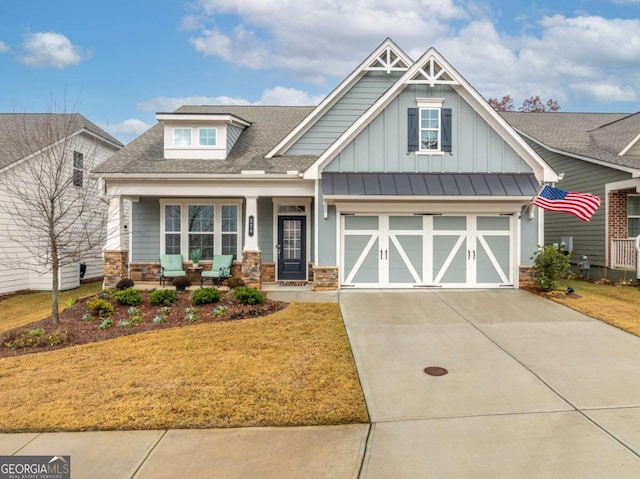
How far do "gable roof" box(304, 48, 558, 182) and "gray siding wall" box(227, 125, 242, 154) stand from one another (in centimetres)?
399

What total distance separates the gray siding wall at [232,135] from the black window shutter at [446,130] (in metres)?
7.04

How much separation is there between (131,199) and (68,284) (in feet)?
16.0

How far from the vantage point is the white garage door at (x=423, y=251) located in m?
11.3

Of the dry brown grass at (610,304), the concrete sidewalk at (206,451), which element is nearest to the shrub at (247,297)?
the concrete sidewalk at (206,451)

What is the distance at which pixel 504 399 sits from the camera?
455cm

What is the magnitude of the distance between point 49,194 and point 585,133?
20.2 meters

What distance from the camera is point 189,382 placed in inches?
200

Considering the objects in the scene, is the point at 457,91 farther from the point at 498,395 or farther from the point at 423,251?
the point at 498,395

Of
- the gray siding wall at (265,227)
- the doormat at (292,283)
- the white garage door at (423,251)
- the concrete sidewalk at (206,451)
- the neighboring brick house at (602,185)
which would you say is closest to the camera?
the concrete sidewalk at (206,451)

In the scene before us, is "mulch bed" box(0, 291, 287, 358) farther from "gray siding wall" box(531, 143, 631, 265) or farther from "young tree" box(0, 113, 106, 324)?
"gray siding wall" box(531, 143, 631, 265)

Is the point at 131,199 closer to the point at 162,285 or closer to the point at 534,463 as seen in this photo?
the point at 162,285

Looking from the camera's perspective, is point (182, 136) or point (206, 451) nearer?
point (206, 451)

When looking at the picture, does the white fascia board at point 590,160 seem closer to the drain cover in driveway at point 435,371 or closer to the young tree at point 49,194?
the drain cover in driveway at point 435,371

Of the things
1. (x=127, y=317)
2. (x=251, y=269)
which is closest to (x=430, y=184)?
(x=251, y=269)
